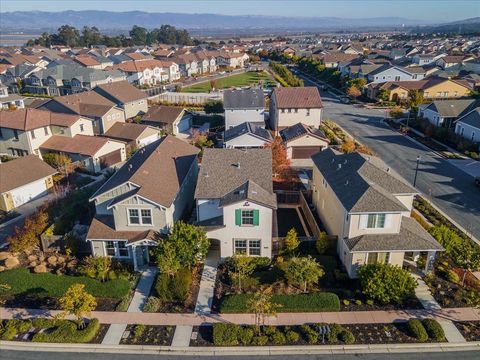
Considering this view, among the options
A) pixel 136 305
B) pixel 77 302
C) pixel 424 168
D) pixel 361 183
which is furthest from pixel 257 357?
pixel 424 168

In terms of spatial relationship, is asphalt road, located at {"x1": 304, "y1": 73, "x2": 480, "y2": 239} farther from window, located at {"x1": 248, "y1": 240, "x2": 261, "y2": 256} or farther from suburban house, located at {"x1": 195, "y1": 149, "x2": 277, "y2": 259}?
window, located at {"x1": 248, "y1": 240, "x2": 261, "y2": 256}

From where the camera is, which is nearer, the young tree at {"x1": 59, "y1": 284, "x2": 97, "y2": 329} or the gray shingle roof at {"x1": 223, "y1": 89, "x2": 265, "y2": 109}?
the young tree at {"x1": 59, "y1": 284, "x2": 97, "y2": 329}

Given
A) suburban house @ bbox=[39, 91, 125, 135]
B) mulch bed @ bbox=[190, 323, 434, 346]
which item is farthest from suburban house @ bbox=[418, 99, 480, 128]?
suburban house @ bbox=[39, 91, 125, 135]

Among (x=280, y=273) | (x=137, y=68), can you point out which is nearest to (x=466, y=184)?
(x=280, y=273)

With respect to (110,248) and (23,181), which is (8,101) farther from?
(110,248)

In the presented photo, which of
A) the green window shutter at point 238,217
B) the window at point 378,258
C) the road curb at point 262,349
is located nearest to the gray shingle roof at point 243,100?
the green window shutter at point 238,217

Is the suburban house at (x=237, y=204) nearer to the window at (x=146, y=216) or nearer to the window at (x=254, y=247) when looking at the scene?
the window at (x=254, y=247)

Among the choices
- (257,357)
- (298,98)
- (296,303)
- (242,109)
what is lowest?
(257,357)
